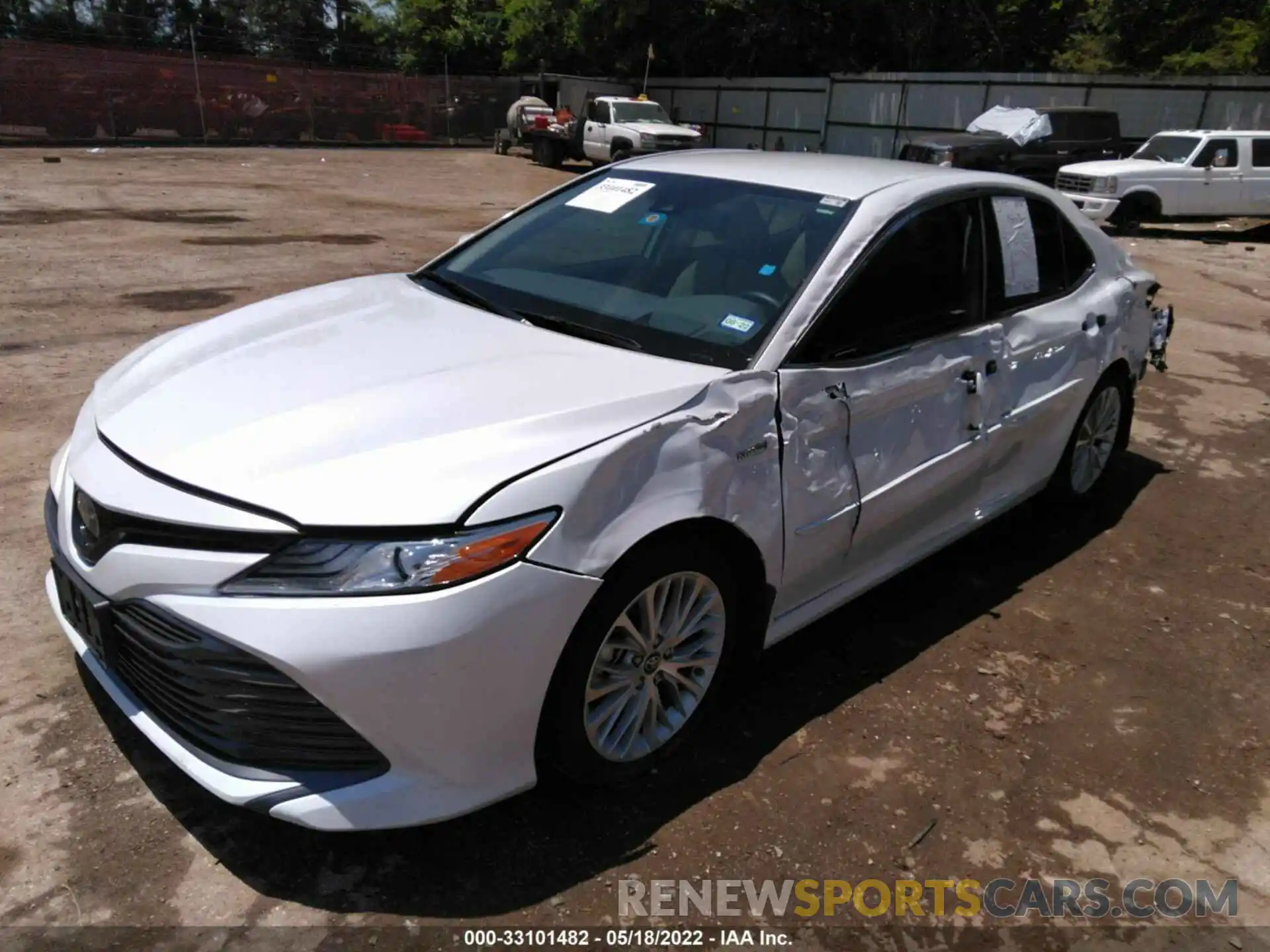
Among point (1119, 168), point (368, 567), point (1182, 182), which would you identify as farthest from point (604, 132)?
point (368, 567)

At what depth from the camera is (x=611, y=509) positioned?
229 cm

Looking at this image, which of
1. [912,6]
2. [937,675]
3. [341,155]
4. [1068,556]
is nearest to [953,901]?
[937,675]

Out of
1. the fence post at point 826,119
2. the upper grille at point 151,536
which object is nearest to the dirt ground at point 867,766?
the upper grille at point 151,536

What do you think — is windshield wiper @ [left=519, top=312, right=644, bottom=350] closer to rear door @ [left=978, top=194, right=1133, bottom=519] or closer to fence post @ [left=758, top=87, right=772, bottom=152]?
rear door @ [left=978, top=194, right=1133, bottom=519]

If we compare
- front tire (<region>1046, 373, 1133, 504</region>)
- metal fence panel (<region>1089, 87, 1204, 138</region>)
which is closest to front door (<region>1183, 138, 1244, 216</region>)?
metal fence panel (<region>1089, 87, 1204, 138</region>)

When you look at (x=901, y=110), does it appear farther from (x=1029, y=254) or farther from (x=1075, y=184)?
(x=1029, y=254)

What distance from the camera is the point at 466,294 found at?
3383mm

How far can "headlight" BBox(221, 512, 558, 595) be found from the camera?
6.71 ft

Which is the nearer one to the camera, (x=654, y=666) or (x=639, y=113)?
(x=654, y=666)

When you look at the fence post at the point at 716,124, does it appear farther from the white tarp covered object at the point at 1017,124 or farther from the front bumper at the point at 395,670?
the front bumper at the point at 395,670

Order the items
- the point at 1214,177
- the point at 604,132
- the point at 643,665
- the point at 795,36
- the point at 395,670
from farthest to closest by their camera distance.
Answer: the point at 795,36
the point at 604,132
the point at 1214,177
the point at 643,665
the point at 395,670

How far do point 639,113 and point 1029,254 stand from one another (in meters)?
21.9

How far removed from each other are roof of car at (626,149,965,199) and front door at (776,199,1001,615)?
212 millimetres

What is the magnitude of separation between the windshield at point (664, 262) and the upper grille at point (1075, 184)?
48.8 feet
